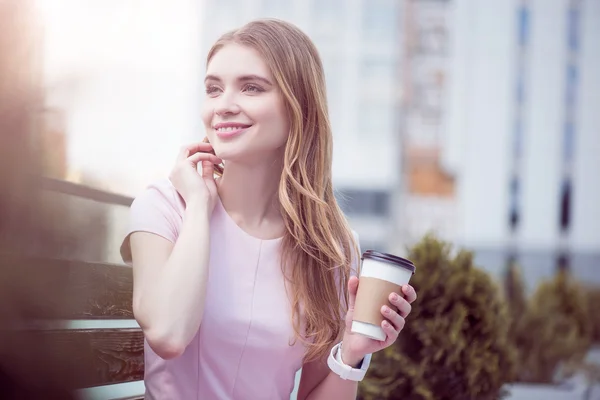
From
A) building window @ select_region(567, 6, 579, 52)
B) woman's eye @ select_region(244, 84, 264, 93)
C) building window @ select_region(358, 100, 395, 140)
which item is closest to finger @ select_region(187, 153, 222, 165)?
woman's eye @ select_region(244, 84, 264, 93)

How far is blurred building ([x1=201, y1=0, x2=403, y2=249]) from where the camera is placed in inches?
1524

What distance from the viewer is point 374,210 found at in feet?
126

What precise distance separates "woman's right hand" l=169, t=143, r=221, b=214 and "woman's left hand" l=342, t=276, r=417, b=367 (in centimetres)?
44

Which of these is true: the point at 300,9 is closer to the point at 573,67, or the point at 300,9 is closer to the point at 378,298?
the point at 573,67

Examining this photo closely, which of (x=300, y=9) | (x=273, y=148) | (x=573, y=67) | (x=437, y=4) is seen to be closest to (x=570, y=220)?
(x=573, y=67)

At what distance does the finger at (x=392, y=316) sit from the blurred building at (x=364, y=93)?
36.5m

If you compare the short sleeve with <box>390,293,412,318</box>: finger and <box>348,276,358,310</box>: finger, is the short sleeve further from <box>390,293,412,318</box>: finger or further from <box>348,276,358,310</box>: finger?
<box>390,293,412,318</box>: finger

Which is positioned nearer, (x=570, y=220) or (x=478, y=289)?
(x=478, y=289)

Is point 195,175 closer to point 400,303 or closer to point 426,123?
point 400,303

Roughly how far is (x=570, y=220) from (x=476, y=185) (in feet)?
14.6

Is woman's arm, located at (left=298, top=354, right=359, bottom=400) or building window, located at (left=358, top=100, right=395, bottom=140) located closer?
woman's arm, located at (left=298, top=354, right=359, bottom=400)

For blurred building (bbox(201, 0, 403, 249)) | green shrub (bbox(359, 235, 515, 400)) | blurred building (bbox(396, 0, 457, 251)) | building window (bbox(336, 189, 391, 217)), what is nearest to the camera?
green shrub (bbox(359, 235, 515, 400))

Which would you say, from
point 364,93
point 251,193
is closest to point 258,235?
point 251,193

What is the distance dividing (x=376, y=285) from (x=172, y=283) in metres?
0.45
